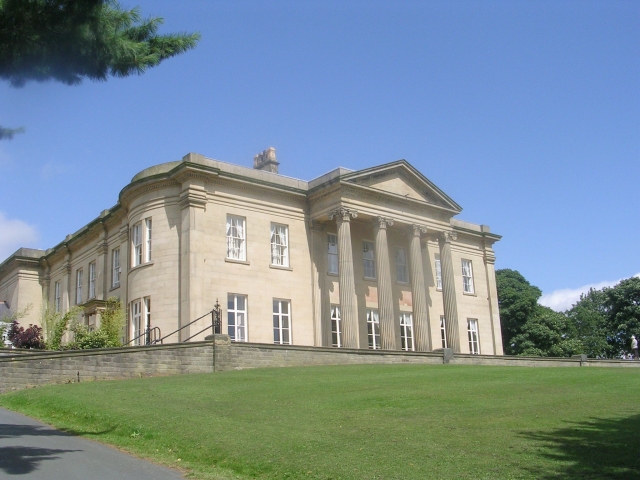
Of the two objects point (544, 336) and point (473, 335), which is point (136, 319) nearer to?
point (473, 335)

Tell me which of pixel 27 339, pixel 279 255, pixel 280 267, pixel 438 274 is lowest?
pixel 27 339

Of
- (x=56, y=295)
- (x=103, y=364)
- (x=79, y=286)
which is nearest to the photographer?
(x=103, y=364)

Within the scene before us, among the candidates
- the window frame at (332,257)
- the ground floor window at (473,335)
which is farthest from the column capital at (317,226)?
the ground floor window at (473,335)

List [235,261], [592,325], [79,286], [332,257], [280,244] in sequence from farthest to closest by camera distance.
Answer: [592,325] → [79,286] → [332,257] → [280,244] → [235,261]

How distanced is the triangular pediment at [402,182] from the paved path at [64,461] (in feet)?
80.2

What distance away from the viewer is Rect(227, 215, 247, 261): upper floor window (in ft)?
115

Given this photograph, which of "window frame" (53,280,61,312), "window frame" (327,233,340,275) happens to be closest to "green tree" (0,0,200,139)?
"window frame" (327,233,340,275)

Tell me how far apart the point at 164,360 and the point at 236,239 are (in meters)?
10.5

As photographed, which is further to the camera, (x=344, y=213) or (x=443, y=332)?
(x=443, y=332)

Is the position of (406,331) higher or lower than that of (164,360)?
higher

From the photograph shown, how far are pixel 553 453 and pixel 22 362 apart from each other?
746 inches

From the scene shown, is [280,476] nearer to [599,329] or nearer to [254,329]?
[254,329]

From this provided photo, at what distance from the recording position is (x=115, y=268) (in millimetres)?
40188

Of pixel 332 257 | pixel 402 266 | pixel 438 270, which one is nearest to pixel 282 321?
pixel 332 257
